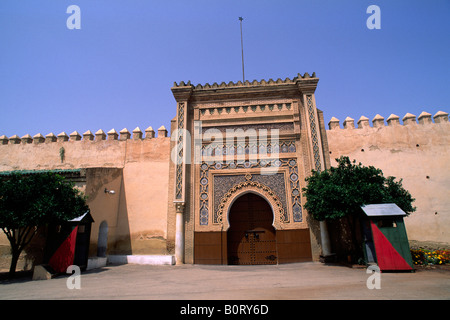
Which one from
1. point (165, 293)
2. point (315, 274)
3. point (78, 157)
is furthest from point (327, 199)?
point (78, 157)

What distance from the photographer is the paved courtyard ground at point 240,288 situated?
4.40 metres

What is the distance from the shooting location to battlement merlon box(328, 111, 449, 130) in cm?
1159

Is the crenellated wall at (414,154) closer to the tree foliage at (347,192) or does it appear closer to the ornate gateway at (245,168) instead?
the ornate gateway at (245,168)

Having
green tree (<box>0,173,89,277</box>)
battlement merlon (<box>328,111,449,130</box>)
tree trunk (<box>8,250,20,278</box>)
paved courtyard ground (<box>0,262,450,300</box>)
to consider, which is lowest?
paved courtyard ground (<box>0,262,450,300</box>)

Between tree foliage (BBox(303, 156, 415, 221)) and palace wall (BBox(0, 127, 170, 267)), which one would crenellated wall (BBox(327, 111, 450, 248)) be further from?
palace wall (BBox(0, 127, 170, 267))

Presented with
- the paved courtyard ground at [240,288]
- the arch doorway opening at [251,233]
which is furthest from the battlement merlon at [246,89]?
the paved courtyard ground at [240,288]

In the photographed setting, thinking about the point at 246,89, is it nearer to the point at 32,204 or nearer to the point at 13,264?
the point at 32,204

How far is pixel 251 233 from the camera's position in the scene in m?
10.0

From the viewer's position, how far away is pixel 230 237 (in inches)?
395

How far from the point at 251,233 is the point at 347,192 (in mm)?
3885

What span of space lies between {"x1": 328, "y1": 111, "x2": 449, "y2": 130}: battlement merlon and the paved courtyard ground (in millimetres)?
6617

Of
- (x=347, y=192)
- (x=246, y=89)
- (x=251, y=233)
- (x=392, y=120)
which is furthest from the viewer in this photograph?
(x=392, y=120)

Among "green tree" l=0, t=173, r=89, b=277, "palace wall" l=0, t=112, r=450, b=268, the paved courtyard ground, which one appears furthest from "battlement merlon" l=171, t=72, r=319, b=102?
the paved courtyard ground

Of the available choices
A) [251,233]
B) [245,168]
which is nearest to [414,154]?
[245,168]
